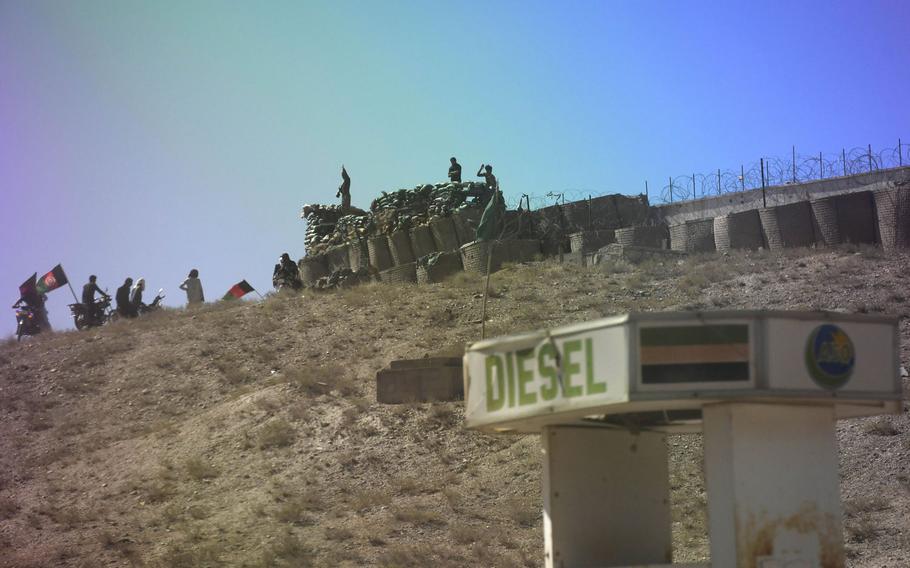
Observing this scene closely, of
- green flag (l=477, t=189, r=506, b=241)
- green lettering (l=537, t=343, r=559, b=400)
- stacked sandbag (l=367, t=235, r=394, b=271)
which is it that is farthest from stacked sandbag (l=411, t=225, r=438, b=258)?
green lettering (l=537, t=343, r=559, b=400)

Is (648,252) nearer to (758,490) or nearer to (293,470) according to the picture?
(293,470)

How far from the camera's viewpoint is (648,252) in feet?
89.9

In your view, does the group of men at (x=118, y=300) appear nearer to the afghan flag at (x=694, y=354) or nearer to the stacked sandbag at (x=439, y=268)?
the stacked sandbag at (x=439, y=268)

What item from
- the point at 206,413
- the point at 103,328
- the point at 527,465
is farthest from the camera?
the point at 103,328

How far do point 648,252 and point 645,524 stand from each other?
20.1 m

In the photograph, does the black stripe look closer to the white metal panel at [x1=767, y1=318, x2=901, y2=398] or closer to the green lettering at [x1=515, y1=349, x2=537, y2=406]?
the white metal panel at [x1=767, y1=318, x2=901, y2=398]

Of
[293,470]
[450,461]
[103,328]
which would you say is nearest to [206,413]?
[293,470]

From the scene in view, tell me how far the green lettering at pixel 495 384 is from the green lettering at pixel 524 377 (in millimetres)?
165

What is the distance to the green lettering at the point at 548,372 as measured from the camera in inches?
259

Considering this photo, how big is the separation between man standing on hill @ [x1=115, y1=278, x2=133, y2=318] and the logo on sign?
30285 millimetres

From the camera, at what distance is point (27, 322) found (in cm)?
3519

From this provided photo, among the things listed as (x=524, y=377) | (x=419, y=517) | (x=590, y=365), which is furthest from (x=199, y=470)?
(x=590, y=365)

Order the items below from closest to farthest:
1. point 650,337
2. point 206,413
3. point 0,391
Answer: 1. point 650,337
2. point 206,413
3. point 0,391

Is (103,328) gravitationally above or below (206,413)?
above
